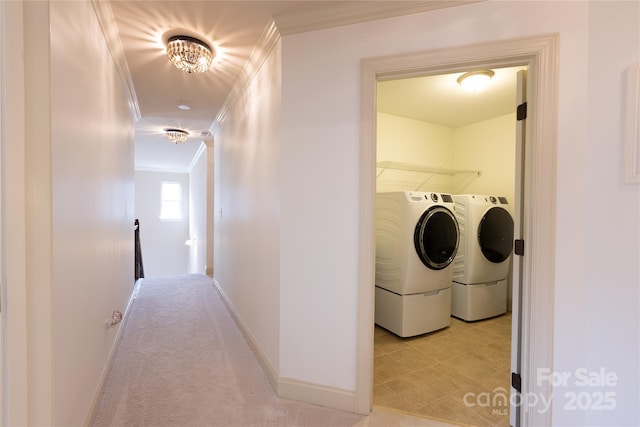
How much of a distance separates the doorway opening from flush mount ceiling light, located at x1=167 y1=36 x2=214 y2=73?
1298 millimetres

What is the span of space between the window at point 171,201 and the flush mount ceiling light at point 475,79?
7983 mm

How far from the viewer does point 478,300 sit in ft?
9.78

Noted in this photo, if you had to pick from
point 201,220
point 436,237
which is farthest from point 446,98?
point 201,220

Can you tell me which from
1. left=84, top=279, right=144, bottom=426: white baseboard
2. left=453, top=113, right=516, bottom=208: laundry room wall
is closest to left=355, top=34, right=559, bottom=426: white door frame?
left=453, top=113, right=516, bottom=208: laundry room wall

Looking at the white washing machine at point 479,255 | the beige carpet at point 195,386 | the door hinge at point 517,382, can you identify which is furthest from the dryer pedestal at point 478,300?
the beige carpet at point 195,386

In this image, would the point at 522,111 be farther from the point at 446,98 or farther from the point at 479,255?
the point at 479,255

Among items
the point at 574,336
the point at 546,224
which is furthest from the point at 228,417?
the point at 546,224

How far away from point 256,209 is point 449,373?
196 cm

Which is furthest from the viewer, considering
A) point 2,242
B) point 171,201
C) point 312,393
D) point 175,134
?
point 171,201

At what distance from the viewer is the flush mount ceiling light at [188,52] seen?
6.00 ft

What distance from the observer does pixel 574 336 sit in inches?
50.6

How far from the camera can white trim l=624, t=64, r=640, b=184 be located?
1188 mm

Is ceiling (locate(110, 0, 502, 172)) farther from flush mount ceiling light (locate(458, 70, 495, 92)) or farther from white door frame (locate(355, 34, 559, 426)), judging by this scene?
white door frame (locate(355, 34, 559, 426))

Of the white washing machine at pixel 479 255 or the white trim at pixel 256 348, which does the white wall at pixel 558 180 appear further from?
the white washing machine at pixel 479 255
